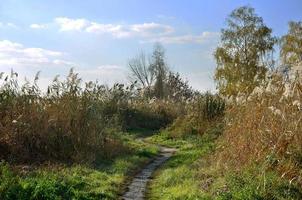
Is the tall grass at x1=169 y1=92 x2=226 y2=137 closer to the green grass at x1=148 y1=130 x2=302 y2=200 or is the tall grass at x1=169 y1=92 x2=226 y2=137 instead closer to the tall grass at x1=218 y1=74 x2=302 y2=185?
the green grass at x1=148 y1=130 x2=302 y2=200

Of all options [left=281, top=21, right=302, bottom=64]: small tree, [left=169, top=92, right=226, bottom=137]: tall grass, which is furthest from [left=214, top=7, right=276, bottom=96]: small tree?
[left=169, top=92, right=226, bottom=137]: tall grass

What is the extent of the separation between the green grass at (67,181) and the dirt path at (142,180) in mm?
238

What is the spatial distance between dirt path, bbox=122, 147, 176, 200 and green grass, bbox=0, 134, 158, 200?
0.24 m

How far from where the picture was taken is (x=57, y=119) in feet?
54.8

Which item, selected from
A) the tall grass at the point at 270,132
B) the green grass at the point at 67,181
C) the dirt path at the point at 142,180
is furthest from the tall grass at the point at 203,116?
the tall grass at the point at 270,132

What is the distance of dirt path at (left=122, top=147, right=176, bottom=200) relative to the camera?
37.9ft

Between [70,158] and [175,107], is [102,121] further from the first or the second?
[175,107]

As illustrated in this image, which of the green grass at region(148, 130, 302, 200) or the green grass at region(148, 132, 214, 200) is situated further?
the green grass at region(148, 132, 214, 200)

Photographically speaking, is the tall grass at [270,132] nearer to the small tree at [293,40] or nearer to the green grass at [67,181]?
the green grass at [67,181]

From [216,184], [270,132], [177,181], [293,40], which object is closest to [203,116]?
[177,181]

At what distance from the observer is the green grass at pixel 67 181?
10047 mm

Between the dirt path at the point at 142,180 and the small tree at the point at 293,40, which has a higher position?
the small tree at the point at 293,40

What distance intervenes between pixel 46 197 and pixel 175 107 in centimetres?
2724

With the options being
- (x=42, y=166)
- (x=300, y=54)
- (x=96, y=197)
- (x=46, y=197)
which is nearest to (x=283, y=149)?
(x=96, y=197)
